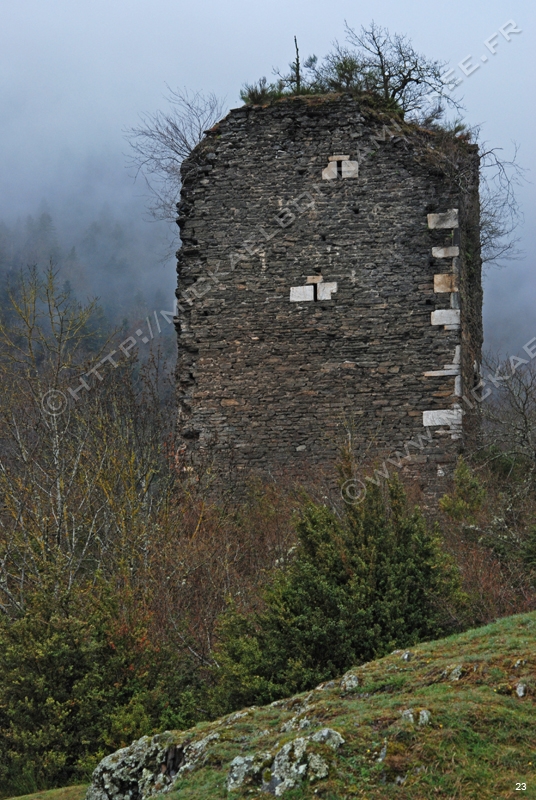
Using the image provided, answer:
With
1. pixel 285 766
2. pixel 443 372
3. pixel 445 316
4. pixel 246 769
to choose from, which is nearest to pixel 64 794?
pixel 246 769

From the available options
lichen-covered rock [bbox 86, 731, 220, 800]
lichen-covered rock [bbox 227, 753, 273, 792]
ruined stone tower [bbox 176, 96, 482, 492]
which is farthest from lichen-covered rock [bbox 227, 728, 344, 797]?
ruined stone tower [bbox 176, 96, 482, 492]

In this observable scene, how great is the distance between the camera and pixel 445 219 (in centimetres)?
1406

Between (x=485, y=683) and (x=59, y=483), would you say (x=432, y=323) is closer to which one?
(x=59, y=483)

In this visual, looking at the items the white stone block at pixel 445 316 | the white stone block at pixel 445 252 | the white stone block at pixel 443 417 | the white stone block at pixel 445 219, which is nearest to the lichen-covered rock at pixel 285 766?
the white stone block at pixel 443 417

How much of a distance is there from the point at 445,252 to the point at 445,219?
49cm

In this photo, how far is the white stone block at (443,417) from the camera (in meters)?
13.6

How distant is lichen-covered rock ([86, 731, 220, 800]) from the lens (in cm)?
506

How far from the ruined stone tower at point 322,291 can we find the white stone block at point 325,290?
16 mm

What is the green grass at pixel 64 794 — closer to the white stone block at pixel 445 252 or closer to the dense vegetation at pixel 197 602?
the dense vegetation at pixel 197 602

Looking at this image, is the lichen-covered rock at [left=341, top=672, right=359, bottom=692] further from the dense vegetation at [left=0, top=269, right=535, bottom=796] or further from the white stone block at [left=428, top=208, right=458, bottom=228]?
the white stone block at [left=428, top=208, right=458, bottom=228]

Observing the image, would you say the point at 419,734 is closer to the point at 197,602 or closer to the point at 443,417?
the point at 197,602

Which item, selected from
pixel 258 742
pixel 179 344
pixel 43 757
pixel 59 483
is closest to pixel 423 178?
pixel 179 344

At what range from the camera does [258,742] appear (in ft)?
16.0

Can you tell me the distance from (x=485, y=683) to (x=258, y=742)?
120 centimetres
